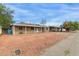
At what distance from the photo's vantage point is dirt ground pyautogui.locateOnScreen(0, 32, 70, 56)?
3.37 meters

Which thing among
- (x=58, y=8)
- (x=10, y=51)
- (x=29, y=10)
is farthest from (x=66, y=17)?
(x=10, y=51)

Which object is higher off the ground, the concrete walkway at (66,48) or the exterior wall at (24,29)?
the exterior wall at (24,29)

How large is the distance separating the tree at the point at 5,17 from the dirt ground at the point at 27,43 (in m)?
0.13

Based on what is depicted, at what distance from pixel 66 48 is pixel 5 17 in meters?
0.71

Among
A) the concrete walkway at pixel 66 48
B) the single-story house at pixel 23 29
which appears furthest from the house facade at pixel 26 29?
the concrete walkway at pixel 66 48

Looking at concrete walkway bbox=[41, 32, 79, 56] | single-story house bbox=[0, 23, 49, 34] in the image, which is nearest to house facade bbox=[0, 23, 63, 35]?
single-story house bbox=[0, 23, 49, 34]

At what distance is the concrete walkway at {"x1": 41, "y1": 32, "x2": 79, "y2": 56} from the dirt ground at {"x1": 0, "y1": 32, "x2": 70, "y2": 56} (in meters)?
0.05

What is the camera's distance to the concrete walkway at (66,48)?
11.0 ft

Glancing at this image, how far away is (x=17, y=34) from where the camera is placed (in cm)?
342

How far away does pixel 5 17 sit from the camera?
3.39 m

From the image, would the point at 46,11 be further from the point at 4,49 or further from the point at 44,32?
the point at 4,49

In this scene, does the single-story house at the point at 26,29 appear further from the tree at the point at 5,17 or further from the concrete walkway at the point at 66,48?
the concrete walkway at the point at 66,48

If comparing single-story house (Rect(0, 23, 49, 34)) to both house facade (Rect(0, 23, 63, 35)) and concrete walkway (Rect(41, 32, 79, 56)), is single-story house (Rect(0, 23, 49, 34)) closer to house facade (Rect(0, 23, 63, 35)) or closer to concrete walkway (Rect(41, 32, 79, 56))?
house facade (Rect(0, 23, 63, 35))

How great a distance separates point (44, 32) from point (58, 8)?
29cm
